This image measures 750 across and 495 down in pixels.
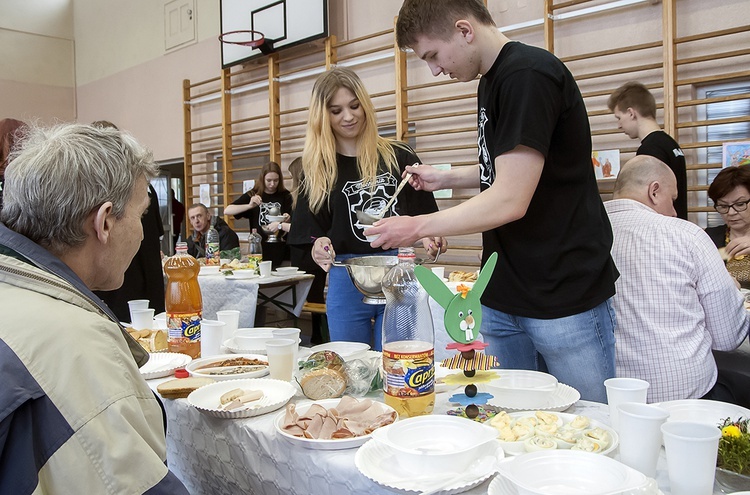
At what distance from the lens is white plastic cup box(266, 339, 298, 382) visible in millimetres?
1356

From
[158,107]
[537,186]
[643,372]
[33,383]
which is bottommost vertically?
[643,372]

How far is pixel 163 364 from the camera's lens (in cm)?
154

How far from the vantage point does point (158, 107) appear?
26.6ft

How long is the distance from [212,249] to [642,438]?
4716mm

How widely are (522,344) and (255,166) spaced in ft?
19.3

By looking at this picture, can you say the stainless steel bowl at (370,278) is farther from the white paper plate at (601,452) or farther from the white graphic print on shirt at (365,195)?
the white paper plate at (601,452)

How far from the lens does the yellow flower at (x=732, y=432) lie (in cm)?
82

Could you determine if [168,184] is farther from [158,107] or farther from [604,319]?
[604,319]

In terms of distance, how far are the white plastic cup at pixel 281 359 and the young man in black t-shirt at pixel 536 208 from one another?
0.33 metres

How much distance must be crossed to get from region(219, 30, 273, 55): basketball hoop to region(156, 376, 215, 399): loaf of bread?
5382 millimetres

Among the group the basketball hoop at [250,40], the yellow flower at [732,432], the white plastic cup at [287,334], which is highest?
the basketball hoop at [250,40]

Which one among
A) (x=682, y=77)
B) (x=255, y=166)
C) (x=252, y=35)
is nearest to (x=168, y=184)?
(x=255, y=166)

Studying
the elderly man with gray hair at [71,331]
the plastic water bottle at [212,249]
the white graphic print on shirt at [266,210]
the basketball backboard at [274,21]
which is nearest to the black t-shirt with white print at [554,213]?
the elderly man with gray hair at [71,331]

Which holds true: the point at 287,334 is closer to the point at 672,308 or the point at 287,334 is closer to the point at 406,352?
the point at 406,352
